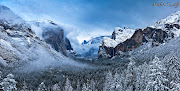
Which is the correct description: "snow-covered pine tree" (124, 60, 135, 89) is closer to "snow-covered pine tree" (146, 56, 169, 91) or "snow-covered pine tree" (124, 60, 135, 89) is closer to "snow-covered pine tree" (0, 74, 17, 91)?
"snow-covered pine tree" (146, 56, 169, 91)

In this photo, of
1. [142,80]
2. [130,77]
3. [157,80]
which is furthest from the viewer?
[130,77]

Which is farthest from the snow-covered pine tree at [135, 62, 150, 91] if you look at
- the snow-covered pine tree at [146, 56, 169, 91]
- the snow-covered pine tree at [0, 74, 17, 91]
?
the snow-covered pine tree at [0, 74, 17, 91]

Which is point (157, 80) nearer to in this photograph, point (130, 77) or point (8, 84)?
point (8, 84)

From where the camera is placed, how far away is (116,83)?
65750mm

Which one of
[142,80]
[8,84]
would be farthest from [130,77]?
[8,84]

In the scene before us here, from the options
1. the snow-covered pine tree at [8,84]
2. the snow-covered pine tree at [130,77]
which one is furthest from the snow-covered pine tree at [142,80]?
the snow-covered pine tree at [8,84]

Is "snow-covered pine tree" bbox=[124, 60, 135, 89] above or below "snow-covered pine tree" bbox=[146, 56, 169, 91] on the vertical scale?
below

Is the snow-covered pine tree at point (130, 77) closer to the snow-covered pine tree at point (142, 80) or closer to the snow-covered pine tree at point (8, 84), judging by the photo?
the snow-covered pine tree at point (142, 80)

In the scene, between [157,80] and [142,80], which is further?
[142,80]

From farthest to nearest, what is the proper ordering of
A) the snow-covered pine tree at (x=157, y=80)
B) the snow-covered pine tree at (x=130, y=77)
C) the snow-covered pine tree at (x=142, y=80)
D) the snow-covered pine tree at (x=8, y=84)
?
the snow-covered pine tree at (x=130, y=77), the snow-covered pine tree at (x=142, y=80), the snow-covered pine tree at (x=8, y=84), the snow-covered pine tree at (x=157, y=80)

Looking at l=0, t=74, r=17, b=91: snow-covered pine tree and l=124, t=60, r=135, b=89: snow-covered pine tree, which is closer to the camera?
l=0, t=74, r=17, b=91: snow-covered pine tree

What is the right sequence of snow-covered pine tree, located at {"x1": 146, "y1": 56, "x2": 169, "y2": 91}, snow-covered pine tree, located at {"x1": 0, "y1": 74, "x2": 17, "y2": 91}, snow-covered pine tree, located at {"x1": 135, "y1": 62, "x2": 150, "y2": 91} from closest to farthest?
1. snow-covered pine tree, located at {"x1": 146, "y1": 56, "x2": 169, "y2": 91}
2. snow-covered pine tree, located at {"x1": 0, "y1": 74, "x2": 17, "y2": 91}
3. snow-covered pine tree, located at {"x1": 135, "y1": 62, "x2": 150, "y2": 91}

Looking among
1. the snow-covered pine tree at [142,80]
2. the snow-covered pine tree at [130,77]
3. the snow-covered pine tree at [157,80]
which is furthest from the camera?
the snow-covered pine tree at [130,77]

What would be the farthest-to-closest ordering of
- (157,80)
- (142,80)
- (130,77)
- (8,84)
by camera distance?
1. (130,77)
2. (142,80)
3. (8,84)
4. (157,80)
